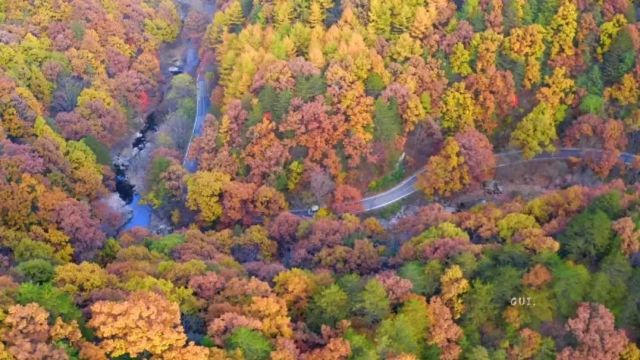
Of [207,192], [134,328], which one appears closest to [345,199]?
[207,192]

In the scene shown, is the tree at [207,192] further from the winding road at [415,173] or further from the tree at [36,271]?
the tree at [36,271]

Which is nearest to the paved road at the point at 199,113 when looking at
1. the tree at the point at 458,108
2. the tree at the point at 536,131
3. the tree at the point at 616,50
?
the tree at the point at 458,108

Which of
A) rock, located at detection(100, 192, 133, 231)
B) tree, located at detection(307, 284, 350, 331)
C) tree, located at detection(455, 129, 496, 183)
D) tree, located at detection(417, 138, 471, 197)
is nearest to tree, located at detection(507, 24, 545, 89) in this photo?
tree, located at detection(455, 129, 496, 183)

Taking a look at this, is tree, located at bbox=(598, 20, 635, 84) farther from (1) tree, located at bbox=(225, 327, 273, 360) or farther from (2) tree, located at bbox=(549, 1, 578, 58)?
(1) tree, located at bbox=(225, 327, 273, 360)

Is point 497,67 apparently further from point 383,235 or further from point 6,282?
point 6,282

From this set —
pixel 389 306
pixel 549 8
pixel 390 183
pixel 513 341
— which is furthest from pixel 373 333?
pixel 549 8

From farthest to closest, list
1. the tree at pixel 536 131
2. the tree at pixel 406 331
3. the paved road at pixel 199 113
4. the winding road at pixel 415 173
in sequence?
the paved road at pixel 199 113
the winding road at pixel 415 173
the tree at pixel 536 131
the tree at pixel 406 331
